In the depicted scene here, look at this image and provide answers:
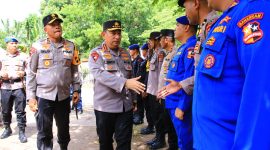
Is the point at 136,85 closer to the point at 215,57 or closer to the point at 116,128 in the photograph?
the point at 116,128

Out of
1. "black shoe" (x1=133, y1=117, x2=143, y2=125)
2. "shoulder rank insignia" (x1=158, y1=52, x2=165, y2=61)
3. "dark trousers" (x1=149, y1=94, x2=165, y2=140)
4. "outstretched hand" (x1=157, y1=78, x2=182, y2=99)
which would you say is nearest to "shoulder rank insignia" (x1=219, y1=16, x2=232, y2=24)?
"outstretched hand" (x1=157, y1=78, x2=182, y2=99)

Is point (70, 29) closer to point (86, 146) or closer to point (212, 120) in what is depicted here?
point (86, 146)

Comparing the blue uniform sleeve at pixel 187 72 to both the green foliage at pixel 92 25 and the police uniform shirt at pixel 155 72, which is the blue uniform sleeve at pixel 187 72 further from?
the green foliage at pixel 92 25

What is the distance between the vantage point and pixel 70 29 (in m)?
28.5

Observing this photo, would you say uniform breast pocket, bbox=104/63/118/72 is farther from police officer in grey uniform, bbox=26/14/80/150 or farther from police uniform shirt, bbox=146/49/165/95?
police uniform shirt, bbox=146/49/165/95

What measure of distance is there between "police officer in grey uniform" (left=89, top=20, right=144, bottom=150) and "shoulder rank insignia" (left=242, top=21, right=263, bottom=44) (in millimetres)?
2625

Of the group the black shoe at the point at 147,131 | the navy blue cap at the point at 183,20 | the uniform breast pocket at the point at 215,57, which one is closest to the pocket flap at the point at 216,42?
the uniform breast pocket at the point at 215,57

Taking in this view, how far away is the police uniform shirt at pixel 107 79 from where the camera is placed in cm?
376

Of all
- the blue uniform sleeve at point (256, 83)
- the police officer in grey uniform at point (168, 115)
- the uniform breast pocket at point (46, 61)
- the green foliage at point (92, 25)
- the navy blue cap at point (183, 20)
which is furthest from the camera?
the green foliage at point (92, 25)

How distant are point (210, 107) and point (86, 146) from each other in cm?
462

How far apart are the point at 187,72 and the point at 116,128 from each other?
1285 mm

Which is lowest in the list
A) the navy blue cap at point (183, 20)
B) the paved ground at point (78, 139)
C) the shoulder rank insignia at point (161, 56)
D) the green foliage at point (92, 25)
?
the paved ground at point (78, 139)

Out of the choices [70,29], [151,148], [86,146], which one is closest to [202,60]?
[151,148]

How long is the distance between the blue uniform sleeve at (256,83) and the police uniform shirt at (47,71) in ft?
11.4
